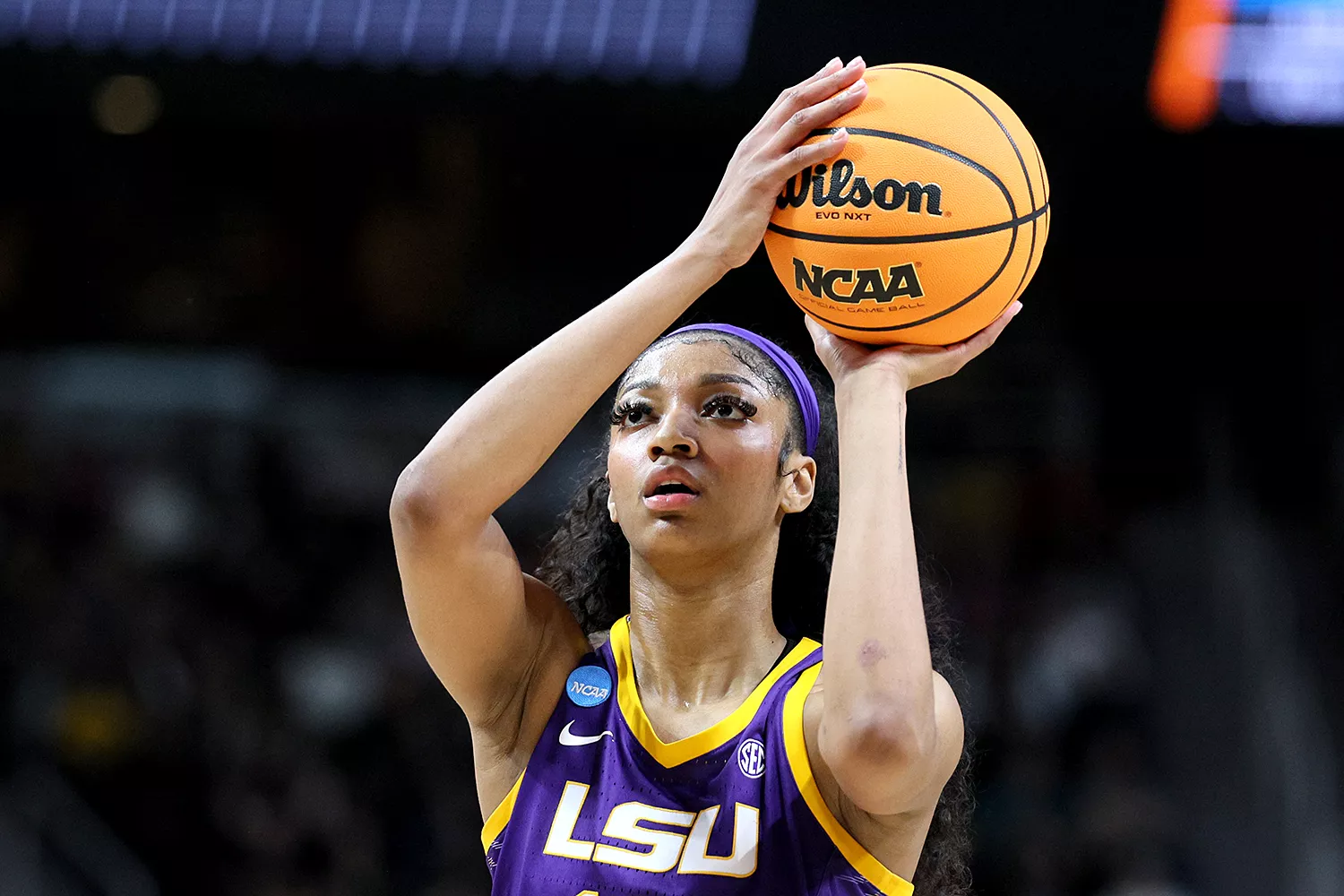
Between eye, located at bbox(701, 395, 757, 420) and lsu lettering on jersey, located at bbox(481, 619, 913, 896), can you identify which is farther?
eye, located at bbox(701, 395, 757, 420)

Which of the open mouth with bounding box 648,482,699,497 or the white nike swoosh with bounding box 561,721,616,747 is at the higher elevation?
the open mouth with bounding box 648,482,699,497

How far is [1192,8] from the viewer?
5.07 m

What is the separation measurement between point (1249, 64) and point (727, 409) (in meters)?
3.35

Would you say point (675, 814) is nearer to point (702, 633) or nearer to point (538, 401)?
point (702, 633)

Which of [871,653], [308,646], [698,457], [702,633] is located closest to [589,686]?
[702,633]

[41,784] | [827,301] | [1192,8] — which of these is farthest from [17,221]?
[827,301]

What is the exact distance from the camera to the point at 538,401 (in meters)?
2.45

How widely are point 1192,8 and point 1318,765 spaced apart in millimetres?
4114

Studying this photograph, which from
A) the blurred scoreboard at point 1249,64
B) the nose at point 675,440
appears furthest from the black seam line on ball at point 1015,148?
the blurred scoreboard at point 1249,64

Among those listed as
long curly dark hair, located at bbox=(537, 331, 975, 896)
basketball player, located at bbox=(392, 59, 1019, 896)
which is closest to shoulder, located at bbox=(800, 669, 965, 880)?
basketball player, located at bbox=(392, 59, 1019, 896)

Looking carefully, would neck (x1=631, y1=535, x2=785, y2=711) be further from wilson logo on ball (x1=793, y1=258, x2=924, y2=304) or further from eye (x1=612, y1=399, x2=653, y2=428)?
wilson logo on ball (x1=793, y1=258, x2=924, y2=304)

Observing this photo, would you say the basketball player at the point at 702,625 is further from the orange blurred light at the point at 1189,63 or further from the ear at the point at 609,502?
the orange blurred light at the point at 1189,63

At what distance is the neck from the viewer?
8.86 ft

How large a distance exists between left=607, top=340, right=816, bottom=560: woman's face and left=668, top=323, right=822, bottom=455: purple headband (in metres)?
0.08
